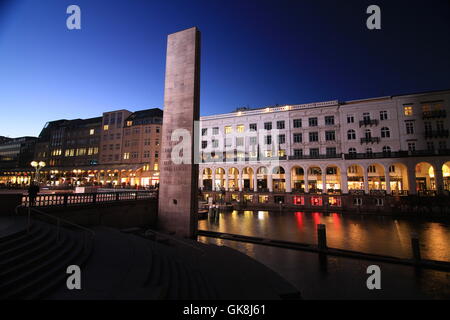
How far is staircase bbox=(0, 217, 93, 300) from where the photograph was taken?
18.7ft

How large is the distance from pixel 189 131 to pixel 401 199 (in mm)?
39030

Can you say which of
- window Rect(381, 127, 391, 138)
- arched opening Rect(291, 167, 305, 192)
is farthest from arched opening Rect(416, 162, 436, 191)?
arched opening Rect(291, 167, 305, 192)

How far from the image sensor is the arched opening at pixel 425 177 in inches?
1576

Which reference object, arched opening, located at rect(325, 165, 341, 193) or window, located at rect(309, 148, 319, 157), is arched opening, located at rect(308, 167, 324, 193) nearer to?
arched opening, located at rect(325, 165, 341, 193)

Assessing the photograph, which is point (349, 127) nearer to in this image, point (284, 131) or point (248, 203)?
point (284, 131)

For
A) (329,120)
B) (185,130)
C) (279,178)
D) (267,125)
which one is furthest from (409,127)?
(185,130)

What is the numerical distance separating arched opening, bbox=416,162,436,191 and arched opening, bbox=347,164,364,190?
9.95 metres

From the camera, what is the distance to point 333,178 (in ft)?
151

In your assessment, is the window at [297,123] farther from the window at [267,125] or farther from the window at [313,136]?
the window at [267,125]

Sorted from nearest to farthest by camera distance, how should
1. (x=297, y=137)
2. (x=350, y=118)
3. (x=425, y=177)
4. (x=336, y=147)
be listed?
(x=425, y=177) < (x=350, y=118) < (x=336, y=147) < (x=297, y=137)

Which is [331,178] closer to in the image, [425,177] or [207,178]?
[425,177]

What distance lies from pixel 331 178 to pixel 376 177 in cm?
879

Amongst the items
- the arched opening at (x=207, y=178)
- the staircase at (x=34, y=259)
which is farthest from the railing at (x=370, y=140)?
the staircase at (x=34, y=259)

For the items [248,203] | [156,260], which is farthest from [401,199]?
[156,260]
